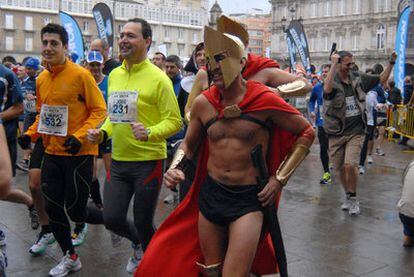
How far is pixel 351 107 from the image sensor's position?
771 cm

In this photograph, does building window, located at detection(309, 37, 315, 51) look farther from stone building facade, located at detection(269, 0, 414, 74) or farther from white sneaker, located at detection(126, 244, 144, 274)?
white sneaker, located at detection(126, 244, 144, 274)

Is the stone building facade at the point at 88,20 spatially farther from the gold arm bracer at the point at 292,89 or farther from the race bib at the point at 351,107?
the gold arm bracer at the point at 292,89

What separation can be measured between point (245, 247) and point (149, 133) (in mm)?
1379

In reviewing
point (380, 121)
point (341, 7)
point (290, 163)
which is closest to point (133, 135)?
point (290, 163)

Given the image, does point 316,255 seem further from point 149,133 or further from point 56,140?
point 56,140

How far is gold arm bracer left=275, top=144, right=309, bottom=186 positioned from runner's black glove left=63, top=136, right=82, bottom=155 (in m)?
1.93

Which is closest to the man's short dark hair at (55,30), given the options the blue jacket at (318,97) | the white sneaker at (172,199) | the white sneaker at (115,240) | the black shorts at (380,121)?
the white sneaker at (115,240)

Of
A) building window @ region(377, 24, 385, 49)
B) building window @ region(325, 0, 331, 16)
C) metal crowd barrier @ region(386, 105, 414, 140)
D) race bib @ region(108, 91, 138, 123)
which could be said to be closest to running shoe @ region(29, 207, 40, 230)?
race bib @ region(108, 91, 138, 123)

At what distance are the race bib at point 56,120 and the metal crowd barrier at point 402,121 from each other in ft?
40.4

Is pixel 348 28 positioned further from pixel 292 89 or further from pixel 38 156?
pixel 292 89

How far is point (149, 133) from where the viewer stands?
441cm

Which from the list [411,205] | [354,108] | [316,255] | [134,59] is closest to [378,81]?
[354,108]

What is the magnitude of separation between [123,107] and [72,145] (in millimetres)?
547

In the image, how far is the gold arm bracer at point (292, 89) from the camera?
4.17 meters
